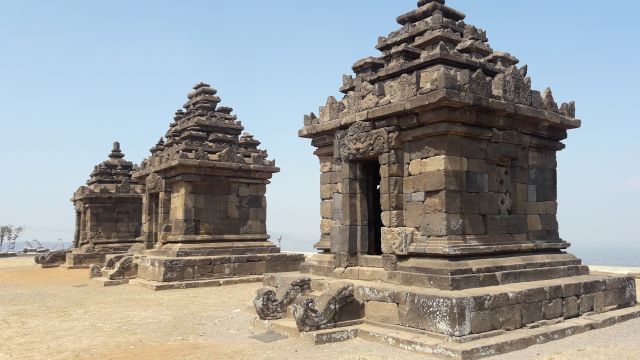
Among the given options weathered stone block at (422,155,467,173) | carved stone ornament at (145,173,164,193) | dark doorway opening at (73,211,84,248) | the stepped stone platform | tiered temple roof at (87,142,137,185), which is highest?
tiered temple roof at (87,142,137,185)

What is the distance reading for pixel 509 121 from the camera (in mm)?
9828

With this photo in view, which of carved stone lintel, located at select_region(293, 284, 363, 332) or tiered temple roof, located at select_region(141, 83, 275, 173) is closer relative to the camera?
carved stone lintel, located at select_region(293, 284, 363, 332)

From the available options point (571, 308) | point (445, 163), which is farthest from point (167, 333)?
point (571, 308)

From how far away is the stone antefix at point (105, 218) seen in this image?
81.3ft

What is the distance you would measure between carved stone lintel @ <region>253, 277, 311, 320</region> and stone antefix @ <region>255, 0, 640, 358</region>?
0.29 ft

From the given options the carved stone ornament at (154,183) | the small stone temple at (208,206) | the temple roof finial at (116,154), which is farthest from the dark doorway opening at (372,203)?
the temple roof finial at (116,154)

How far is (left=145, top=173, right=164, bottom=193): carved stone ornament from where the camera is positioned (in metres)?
18.7

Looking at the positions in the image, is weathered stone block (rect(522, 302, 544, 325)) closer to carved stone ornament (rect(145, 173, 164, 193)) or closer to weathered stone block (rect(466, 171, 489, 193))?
weathered stone block (rect(466, 171, 489, 193))

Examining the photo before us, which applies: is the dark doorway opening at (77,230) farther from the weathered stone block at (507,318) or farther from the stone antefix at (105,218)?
the weathered stone block at (507,318)

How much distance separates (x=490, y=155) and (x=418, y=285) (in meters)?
2.70

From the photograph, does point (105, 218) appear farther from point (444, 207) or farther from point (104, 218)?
point (444, 207)

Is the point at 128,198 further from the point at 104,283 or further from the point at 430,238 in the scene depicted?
the point at 430,238

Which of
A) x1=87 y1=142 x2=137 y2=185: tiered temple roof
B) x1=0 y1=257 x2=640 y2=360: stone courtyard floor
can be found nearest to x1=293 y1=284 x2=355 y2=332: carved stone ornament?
x1=0 y1=257 x2=640 y2=360: stone courtyard floor

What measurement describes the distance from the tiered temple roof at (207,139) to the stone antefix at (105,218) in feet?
19.1
